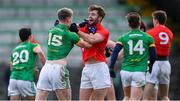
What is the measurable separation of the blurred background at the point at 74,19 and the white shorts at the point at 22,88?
36.4ft

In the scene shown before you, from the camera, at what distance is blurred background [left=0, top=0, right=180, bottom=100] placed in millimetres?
36688

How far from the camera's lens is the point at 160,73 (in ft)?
79.9

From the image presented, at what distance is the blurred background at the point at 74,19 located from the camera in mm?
36688

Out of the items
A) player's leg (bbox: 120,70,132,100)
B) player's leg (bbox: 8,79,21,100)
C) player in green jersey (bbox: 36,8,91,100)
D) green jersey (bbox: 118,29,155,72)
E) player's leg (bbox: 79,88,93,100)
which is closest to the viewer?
player in green jersey (bbox: 36,8,91,100)

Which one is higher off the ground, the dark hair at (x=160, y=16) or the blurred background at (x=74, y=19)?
the dark hair at (x=160, y=16)

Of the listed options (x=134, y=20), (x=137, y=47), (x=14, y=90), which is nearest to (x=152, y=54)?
(x=137, y=47)

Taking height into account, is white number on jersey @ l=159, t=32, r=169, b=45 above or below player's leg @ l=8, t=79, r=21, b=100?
above

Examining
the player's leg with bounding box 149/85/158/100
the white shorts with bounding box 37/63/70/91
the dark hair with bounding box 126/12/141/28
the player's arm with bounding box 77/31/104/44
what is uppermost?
the dark hair with bounding box 126/12/141/28

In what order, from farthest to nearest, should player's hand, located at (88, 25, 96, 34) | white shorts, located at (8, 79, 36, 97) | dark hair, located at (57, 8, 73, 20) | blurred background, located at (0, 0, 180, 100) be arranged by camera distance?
1. blurred background, located at (0, 0, 180, 100)
2. white shorts, located at (8, 79, 36, 97)
3. player's hand, located at (88, 25, 96, 34)
4. dark hair, located at (57, 8, 73, 20)

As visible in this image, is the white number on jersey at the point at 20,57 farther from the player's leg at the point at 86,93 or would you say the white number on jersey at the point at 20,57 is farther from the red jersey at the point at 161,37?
the red jersey at the point at 161,37

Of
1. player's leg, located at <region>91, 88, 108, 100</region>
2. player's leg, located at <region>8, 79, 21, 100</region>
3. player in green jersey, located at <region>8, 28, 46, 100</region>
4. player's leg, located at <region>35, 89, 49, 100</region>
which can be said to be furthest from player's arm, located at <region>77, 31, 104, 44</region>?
player's leg, located at <region>8, 79, 21, 100</region>

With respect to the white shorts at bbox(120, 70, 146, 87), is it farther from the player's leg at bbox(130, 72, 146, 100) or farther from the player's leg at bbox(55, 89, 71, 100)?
the player's leg at bbox(55, 89, 71, 100)

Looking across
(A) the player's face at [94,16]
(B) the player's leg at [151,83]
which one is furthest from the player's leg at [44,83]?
(B) the player's leg at [151,83]

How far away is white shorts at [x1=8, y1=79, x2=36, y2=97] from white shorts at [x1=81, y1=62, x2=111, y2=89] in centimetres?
209
